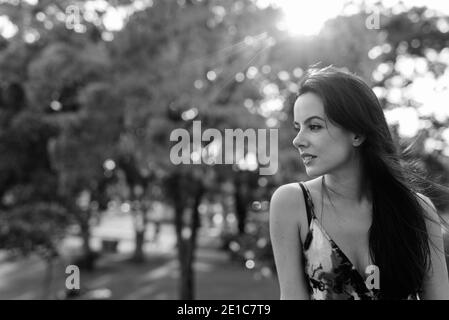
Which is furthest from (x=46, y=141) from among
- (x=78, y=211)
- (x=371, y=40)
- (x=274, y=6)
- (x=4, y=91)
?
(x=371, y=40)

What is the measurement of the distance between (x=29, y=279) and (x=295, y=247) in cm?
2121

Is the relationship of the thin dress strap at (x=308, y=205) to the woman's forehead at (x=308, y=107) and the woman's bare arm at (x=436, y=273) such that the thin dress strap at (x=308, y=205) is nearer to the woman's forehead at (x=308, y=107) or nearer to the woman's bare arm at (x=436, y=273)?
the woman's forehead at (x=308, y=107)

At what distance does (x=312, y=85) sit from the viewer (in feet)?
4.77

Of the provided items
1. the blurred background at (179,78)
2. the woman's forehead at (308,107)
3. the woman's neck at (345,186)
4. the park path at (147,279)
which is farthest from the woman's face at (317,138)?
the park path at (147,279)

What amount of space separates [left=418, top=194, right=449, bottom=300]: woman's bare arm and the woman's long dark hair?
0.02 metres

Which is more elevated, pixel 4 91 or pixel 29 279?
pixel 4 91

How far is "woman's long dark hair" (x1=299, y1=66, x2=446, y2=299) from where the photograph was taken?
145 cm

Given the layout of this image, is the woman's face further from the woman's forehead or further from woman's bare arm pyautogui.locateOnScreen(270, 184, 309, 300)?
woman's bare arm pyautogui.locateOnScreen(270, 184, 309, 300)

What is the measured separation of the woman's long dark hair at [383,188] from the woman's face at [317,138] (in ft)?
0.07

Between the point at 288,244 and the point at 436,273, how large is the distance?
0.49 metres

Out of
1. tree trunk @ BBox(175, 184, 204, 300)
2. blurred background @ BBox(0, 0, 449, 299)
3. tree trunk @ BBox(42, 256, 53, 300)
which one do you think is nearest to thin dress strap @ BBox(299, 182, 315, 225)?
blurred background @ BBox(0, 0, 449, 299)

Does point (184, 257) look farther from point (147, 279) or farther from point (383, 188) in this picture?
point (383, 188)

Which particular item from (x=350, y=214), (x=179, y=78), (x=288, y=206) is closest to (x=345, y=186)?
(x=350, y=214)
